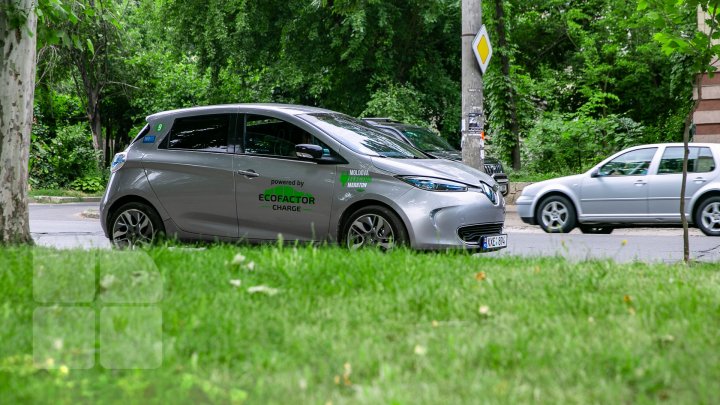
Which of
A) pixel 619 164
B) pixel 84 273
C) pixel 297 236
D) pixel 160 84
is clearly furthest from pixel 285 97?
pixel 84 273

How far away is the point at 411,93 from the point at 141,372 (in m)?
22.7

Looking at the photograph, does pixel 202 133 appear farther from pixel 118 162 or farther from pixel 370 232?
pixel 370 232

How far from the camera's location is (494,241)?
8.77 meters

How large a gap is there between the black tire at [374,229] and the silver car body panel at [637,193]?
6630 millimetres

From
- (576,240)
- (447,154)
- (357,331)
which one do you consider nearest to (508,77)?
(447,154)

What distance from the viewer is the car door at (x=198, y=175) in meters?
8.93

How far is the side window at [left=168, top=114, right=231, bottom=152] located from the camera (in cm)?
920

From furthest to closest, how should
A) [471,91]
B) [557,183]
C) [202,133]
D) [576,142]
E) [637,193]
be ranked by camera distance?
[576,142] → [557,183] → [471,91] → [637,193] → [202,133]

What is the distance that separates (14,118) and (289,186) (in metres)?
2.62

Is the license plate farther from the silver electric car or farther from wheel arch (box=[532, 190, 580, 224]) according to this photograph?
wheel arch (box=[532, 190, 580, 224])

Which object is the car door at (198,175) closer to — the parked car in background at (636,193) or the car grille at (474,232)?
the car grille at (474,232)

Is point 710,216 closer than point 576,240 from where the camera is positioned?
No

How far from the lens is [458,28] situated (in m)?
27.1

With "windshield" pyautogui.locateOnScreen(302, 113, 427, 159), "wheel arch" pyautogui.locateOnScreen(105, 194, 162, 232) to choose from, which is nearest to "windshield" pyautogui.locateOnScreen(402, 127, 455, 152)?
"windshield" pyautogui.locateOnScreen(302, 113, 427, 159)
